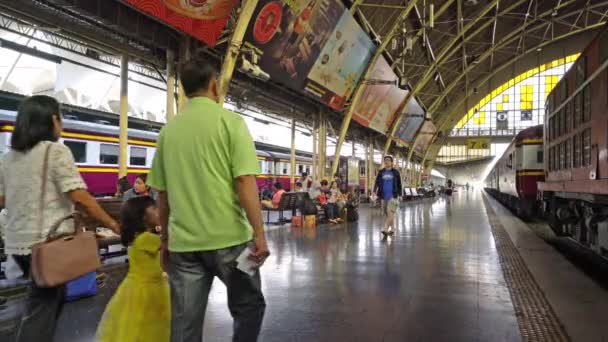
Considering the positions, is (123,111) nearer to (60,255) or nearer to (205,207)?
(60,255)

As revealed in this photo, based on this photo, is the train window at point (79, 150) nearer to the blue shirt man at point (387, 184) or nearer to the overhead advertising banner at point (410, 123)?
the blue shirt man at point (387, 184)

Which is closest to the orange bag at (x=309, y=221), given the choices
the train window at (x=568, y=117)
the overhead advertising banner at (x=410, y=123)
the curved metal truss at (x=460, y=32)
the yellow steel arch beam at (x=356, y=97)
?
the train window at (x=568, y=117)

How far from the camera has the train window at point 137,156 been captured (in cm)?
1606

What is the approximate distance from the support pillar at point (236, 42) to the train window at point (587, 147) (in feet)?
25.2

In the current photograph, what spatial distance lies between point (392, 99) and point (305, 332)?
24.8 meters

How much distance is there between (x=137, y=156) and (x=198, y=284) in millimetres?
14915

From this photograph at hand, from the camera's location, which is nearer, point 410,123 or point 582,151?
point 582,151

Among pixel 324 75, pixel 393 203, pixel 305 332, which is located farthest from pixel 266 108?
pixel 305 332

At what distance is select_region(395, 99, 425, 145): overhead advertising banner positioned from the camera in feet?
104

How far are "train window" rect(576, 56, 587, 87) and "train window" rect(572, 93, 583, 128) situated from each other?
0.22m

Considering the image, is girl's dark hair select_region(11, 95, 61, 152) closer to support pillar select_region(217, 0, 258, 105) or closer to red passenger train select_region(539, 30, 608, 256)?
red passenger train select_region(539, 30, 608, 256)

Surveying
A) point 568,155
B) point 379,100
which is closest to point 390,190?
point 568,155

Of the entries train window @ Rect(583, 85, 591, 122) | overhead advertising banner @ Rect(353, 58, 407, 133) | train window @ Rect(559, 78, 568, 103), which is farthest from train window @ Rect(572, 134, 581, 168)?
overhead advertising banner @ Rect(353, 58, 407, 133)

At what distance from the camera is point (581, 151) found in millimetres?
7074
